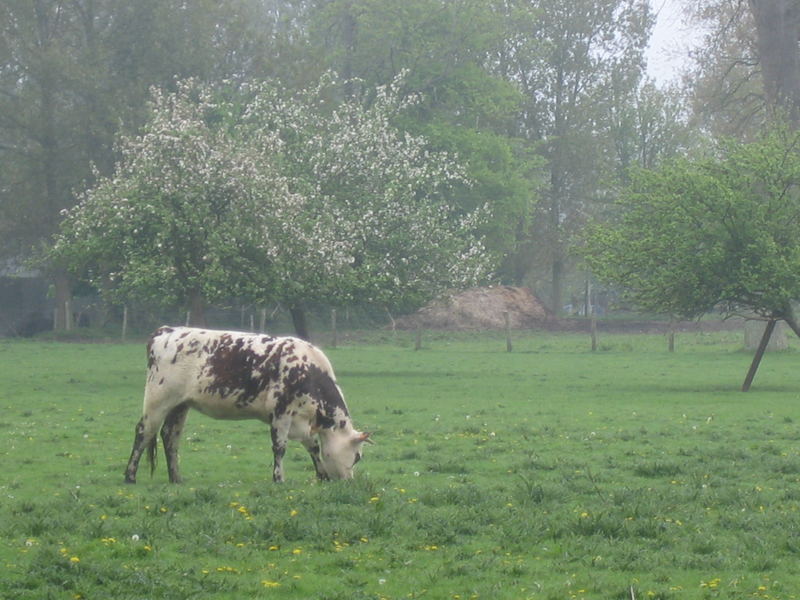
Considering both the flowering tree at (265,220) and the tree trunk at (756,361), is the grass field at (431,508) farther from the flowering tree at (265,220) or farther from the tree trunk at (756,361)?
the flowering tree at (265,220)

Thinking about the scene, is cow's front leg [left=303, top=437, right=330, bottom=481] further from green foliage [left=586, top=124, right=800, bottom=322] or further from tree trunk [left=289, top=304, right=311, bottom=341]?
tree trunk [left=289, top=304, right=311, bottom=341]

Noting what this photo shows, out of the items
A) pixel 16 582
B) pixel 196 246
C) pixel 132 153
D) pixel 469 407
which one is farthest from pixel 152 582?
pixel 132 153

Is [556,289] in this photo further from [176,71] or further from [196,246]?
[196,246]

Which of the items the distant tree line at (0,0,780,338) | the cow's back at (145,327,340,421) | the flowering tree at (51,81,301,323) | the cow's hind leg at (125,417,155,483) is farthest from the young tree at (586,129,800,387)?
the cow's hind leg at (125,417,155,483)

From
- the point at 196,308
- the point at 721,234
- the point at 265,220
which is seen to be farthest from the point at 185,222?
the point at 721,234

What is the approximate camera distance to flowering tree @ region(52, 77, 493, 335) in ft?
97.1

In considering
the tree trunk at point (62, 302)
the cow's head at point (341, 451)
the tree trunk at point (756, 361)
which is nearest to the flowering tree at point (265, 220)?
the tree trunk at point (756, 361)

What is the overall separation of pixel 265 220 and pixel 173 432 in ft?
55.5

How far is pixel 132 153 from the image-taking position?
32875mm

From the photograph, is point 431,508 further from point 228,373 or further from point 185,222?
point 185,222

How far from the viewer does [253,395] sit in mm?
13930

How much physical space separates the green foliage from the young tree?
2cm

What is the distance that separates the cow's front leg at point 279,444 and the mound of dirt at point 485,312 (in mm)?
45278

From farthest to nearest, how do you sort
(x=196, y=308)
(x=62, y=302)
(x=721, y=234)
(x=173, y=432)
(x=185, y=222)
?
(x=62, y=302) < (x=196, y=308) < (x=185, y=222) < (x=721, y=234) < (x=173, y=432)
